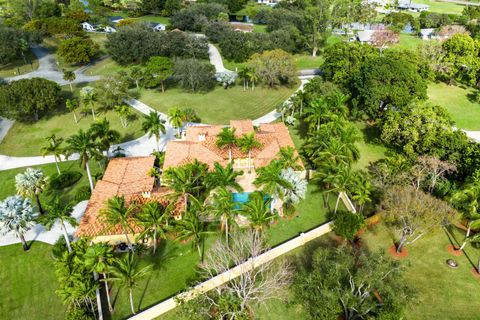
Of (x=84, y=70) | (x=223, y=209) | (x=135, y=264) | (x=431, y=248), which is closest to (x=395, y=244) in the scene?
(x=431, y=248)

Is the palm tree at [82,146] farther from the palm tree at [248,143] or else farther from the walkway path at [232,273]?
the walkway path at [232,273]

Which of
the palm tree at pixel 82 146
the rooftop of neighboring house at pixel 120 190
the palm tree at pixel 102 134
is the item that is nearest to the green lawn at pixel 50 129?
the palm tree at pixel 102 134

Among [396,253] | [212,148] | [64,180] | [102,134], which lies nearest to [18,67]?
[64,180]

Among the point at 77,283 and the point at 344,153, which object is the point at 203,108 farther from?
the point at 77,283

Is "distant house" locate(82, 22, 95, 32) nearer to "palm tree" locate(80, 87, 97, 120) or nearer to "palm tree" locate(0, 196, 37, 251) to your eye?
"palm tree" locate(80, 87, 97, 120)

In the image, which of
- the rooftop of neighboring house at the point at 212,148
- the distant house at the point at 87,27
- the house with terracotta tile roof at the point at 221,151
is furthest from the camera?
the distant house at the point at 87,27

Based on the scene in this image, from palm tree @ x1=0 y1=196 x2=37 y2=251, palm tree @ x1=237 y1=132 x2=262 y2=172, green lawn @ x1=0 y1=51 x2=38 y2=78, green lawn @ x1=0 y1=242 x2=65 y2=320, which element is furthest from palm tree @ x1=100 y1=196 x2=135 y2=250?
green lawn @ x1=0 y1=51 x2=38 y2=78
